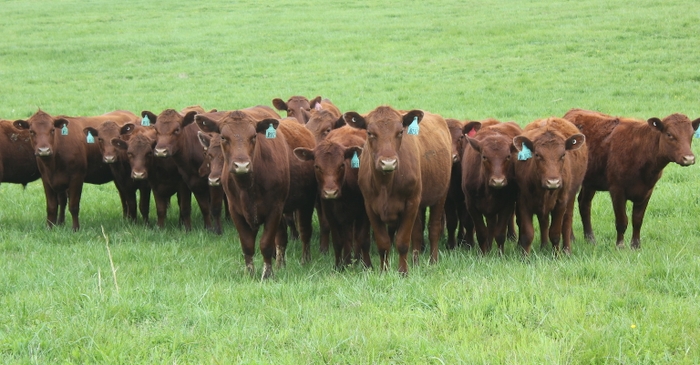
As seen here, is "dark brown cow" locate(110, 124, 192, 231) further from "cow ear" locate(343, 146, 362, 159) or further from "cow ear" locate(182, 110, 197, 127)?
"cow ear" locate(343, 146, 362, 159)

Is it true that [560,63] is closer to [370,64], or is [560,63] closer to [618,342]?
[370,64]

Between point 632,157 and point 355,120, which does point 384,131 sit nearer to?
point 355,120

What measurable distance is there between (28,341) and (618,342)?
4.22 metres

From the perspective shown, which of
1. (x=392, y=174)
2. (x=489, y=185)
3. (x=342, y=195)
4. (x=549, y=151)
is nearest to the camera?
(x=392, y=174)

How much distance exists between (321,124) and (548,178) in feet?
12.9

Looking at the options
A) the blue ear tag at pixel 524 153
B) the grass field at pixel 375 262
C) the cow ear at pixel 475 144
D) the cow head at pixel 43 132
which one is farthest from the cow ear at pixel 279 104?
the blue ear tag at pixel 524 153

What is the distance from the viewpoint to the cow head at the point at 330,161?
8.83m

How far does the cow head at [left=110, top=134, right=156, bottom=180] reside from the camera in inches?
457

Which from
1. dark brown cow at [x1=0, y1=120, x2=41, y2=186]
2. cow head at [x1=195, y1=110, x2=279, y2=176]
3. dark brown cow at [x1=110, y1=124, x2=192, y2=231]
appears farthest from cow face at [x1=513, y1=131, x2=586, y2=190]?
dark brown cow at [x1=0, y1=120, x2=41, y2=186]

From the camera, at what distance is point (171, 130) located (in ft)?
38.2

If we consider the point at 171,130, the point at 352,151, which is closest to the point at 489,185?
the point at 352,151

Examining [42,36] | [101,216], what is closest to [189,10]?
[42,36]

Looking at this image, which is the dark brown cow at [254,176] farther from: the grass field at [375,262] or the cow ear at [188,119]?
the cow ear at [188,119]

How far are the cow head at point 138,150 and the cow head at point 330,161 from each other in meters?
3.43
